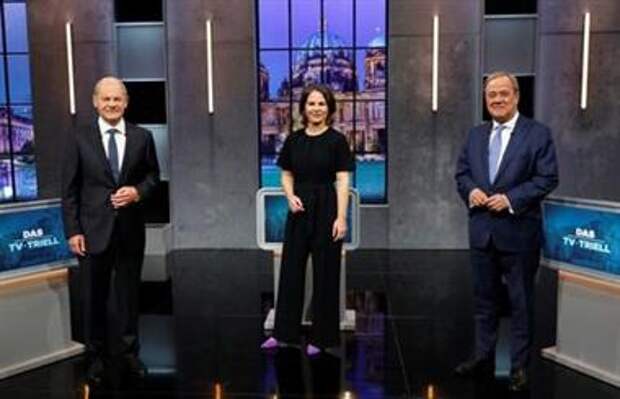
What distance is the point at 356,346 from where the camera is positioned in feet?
14.3

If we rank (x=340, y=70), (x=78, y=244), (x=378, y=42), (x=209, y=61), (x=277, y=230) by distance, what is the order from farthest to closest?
(x=340, y=70), (x=378, y=42), (x=209, y=61), (x=277, y=230), (x=78, y=244)

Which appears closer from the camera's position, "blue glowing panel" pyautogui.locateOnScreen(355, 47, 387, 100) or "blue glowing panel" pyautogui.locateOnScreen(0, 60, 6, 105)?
"blue glowing panel" pyautogui.locateOnScreen(355, 47, 387, 100)

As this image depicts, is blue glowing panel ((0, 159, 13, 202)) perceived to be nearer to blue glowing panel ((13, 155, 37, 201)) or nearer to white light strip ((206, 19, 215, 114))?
blue glowing panel ((13, 155, 37, 201))

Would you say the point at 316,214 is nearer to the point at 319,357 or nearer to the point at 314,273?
the point at 314,273

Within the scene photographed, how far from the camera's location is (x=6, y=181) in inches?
330

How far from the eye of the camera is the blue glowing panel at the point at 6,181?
833cm

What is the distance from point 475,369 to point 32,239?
108 inches

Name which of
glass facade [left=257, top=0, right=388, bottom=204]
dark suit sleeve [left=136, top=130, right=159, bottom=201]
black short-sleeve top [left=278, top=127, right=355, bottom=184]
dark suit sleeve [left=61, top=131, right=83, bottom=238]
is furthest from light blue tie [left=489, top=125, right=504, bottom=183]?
glass facade [left=257, top=0, right=388, bottom=204]

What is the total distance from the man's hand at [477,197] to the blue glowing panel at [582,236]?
491 millimetres

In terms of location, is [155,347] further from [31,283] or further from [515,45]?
[515,45]

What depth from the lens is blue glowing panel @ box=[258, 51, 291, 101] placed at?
752 centimetres

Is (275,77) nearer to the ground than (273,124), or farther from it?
farther from it

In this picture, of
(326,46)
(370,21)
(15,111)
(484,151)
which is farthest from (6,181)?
(484,151)

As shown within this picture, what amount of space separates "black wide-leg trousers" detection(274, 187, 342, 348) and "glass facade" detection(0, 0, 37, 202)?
5.19m
